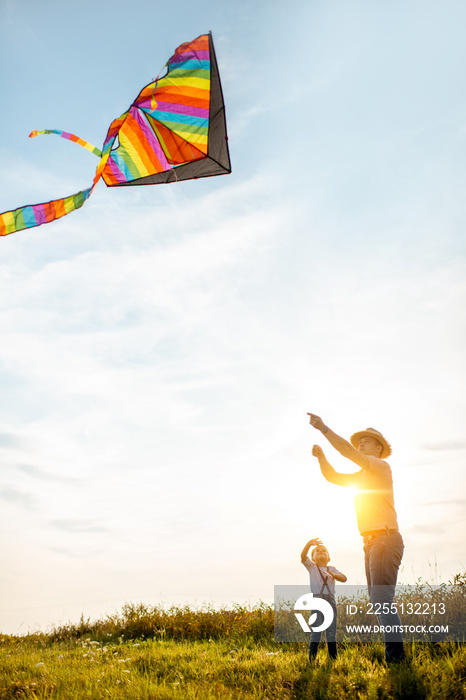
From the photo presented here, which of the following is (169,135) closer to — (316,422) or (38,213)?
(38,213)

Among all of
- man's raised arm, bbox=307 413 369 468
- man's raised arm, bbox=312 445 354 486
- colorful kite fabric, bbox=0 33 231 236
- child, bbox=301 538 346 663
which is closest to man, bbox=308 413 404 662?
man's raised arm, bbox=307 413 369 468

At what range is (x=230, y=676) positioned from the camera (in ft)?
16.7

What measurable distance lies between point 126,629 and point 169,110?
8828mm

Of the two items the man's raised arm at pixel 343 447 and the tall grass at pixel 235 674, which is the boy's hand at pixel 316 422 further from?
the tall grass at pixel 235 674

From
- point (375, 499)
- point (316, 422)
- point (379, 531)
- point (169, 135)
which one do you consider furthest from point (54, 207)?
point (379, 531)

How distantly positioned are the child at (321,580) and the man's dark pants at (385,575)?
98cm

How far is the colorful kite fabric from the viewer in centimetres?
554

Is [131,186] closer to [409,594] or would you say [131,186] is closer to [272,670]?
[272,670]

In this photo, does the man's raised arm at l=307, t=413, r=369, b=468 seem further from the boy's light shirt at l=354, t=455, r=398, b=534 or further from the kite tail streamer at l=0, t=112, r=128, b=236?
the kite tail streamer at l=0, t=112, r=128, b=236

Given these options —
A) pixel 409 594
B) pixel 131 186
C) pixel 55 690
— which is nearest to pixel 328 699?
pixel 55 690

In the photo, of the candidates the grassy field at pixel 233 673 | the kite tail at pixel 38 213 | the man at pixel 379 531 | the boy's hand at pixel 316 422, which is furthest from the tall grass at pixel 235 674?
the kite tail at pixel 38 213

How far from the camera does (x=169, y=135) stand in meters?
6.15

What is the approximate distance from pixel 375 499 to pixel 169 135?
4.75 m

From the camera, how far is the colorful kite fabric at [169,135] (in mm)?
5535
